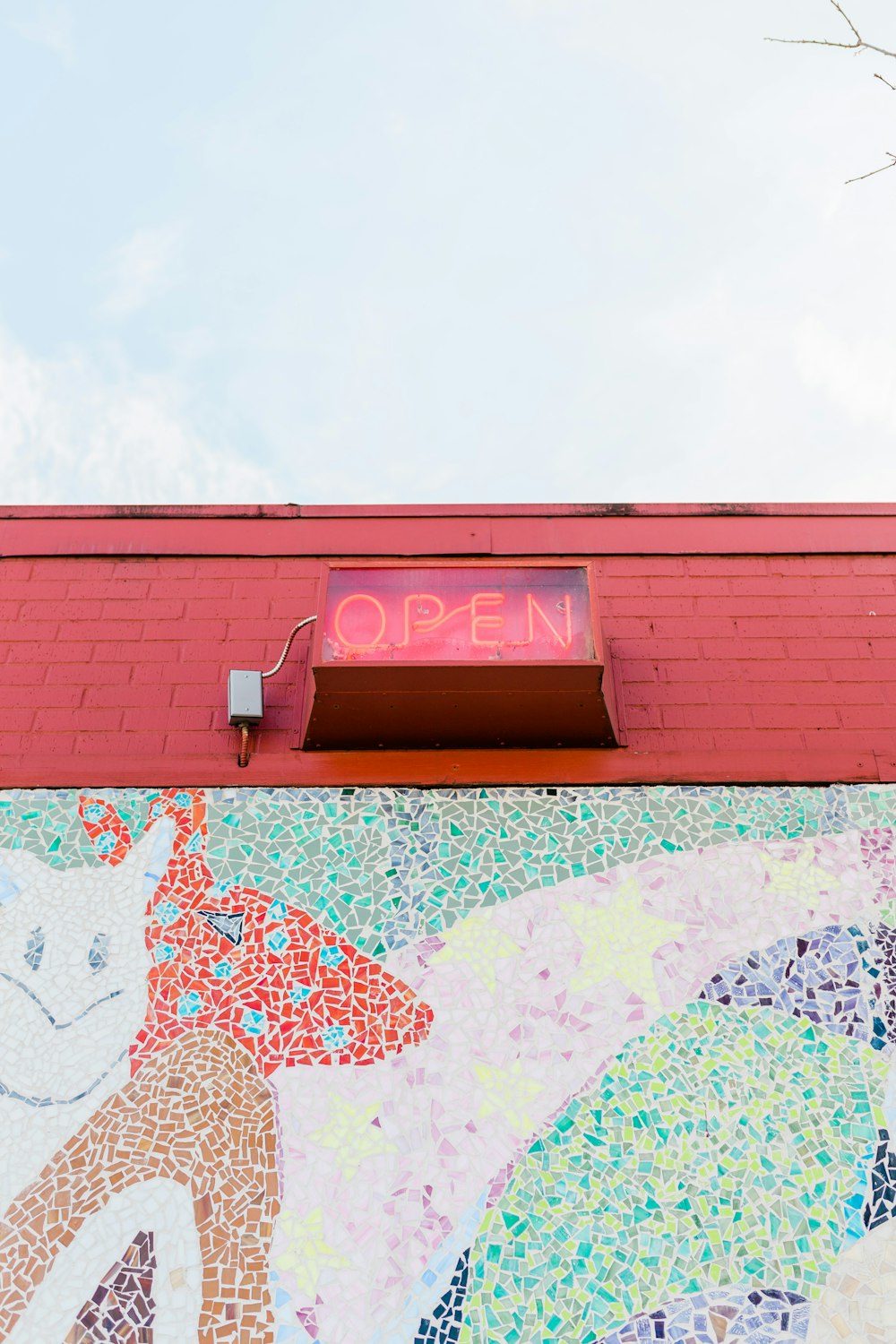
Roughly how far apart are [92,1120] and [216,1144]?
50 cm

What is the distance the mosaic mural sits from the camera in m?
3.63

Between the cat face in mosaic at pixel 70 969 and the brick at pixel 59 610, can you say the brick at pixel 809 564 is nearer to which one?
the cat face in mosaic at pixel 70 969

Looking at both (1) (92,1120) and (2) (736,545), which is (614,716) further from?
(1) (92,1120)

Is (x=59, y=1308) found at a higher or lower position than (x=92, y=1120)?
lower

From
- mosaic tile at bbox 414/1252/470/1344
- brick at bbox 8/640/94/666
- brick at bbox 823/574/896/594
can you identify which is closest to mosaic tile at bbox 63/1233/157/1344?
mosaic tile at bbox 414/1252/470/1344

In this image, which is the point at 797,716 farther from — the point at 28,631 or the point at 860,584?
A: the point at 28,631

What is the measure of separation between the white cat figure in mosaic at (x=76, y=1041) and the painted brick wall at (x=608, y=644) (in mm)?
628

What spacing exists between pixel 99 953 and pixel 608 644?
2.75m

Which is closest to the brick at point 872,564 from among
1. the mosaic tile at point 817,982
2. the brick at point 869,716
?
the brick at point 869,716

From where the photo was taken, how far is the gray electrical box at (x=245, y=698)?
4.62 meters

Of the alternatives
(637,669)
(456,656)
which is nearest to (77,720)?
(456,656)

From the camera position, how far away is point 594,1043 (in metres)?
4.07

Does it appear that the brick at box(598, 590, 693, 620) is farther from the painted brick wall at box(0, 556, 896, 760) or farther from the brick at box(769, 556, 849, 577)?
the brick at box(769, 556, 849, 577)

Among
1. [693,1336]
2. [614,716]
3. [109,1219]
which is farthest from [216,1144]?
[614,716]
